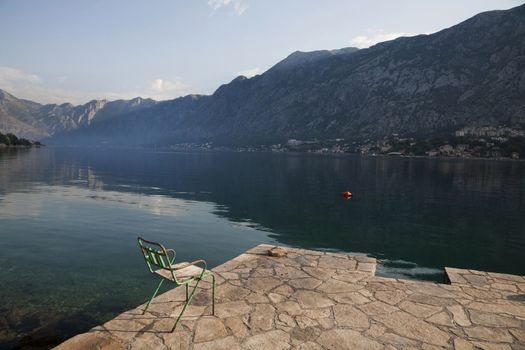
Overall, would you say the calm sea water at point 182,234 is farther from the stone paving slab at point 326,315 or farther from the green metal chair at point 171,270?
the green metal chair at point 171,270

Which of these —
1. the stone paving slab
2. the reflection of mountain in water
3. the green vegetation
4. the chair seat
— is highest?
the green vegetation

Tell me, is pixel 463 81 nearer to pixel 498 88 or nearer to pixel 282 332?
pixel 498 88

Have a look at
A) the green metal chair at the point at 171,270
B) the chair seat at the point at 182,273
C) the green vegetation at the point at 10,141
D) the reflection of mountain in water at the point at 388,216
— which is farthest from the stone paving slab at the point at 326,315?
the green vegetation at the point at 10,141

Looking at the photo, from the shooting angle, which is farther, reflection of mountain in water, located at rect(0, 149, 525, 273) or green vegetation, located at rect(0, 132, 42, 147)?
green vegetation, located at rect(0, 132, 42, 147)

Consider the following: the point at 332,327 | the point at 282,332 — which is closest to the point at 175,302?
the point at 282,332

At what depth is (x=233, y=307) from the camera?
782 cm

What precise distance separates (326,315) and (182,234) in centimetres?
1434

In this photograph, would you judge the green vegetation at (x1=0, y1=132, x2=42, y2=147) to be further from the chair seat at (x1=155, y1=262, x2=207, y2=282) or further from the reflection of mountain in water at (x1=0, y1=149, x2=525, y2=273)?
the chair seat at (x1=155, y1=262, x2=207, y2=282)

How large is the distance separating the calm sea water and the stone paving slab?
3101mm

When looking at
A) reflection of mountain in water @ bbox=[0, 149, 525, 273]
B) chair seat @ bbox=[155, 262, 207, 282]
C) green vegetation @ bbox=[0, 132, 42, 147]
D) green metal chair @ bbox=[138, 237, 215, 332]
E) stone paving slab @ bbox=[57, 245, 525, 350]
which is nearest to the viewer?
stone paving slab @ bbox=[57, 245, 525, 350]

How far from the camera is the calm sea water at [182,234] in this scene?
36.6 feet

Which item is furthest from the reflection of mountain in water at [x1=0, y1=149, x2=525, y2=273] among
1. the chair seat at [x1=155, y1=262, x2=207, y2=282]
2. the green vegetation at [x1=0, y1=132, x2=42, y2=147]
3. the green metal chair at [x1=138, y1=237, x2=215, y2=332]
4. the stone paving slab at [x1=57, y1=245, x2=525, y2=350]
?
the green vegetation at [x1=0, y1=132, x2=42, y2=147]

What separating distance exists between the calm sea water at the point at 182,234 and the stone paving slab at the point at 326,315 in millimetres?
3101

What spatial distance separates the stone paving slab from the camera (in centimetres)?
646
